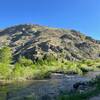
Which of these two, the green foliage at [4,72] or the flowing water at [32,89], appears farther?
the green foliage at [4,72]

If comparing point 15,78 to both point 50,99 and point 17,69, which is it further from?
point 50,99

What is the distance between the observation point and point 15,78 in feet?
285

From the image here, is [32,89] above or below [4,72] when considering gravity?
below

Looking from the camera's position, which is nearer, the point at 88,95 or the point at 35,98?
the point at 88,95

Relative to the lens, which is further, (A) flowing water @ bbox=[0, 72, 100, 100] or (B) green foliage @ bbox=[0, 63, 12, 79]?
(B) green foliage @ bbox=[0, 63, 12, 79]

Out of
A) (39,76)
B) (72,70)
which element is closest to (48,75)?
(39,76)

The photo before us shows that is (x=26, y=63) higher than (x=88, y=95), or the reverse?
(x=26, y=63)

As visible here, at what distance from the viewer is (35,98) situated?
31125 millimetres

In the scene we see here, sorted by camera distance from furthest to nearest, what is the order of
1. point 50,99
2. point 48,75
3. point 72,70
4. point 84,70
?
1. point 84,70
2. point 72,70
3. point 48,75
4. point 50,99

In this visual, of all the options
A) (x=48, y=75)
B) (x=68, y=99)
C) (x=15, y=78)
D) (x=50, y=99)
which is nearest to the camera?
(x=68, y=99)

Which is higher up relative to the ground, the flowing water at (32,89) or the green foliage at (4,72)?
the green foliage at (4,72)

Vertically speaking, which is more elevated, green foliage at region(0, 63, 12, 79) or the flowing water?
green foliage at region(0, 63, 12, 79)

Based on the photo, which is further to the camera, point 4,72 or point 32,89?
point 4,72

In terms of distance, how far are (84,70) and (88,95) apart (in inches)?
4120
